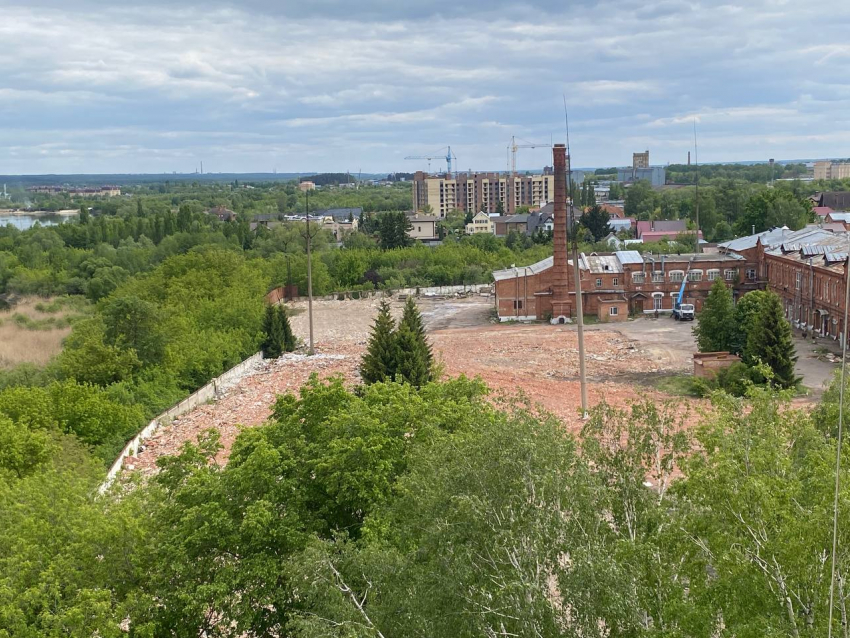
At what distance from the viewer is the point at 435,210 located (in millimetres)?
157375

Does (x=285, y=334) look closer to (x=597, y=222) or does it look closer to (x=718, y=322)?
(x=718, y=322)

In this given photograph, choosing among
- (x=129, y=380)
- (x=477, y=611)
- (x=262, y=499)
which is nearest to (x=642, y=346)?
(x=129, y=380)

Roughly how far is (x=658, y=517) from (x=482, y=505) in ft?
7.98

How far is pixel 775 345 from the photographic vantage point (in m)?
30.9

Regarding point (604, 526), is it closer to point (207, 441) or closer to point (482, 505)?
point (482, 505)

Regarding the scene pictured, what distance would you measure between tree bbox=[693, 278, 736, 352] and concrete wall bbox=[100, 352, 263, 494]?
2038cm

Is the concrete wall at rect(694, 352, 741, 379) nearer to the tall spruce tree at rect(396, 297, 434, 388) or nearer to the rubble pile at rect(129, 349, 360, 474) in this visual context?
the tall spruce tree at rect(396, 297, 434, 388)

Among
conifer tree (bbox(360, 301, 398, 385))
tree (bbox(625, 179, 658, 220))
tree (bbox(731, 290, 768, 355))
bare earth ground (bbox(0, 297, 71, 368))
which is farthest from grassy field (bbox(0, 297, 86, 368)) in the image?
tree (bbox(625, 179, 658, 220))

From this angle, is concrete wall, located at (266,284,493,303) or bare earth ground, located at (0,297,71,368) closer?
bare earth ground, located at (0,297,71,368)

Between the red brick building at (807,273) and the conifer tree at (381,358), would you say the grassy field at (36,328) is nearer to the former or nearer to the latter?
the conifer tree at (381,358)

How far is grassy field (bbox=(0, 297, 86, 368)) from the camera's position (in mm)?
43969

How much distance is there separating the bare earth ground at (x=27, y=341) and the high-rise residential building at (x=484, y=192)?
10147 cm

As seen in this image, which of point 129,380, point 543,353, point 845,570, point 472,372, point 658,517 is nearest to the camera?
point 845,570

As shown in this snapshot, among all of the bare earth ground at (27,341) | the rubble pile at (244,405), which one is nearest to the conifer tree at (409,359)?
the rubble pile at (244,405)
